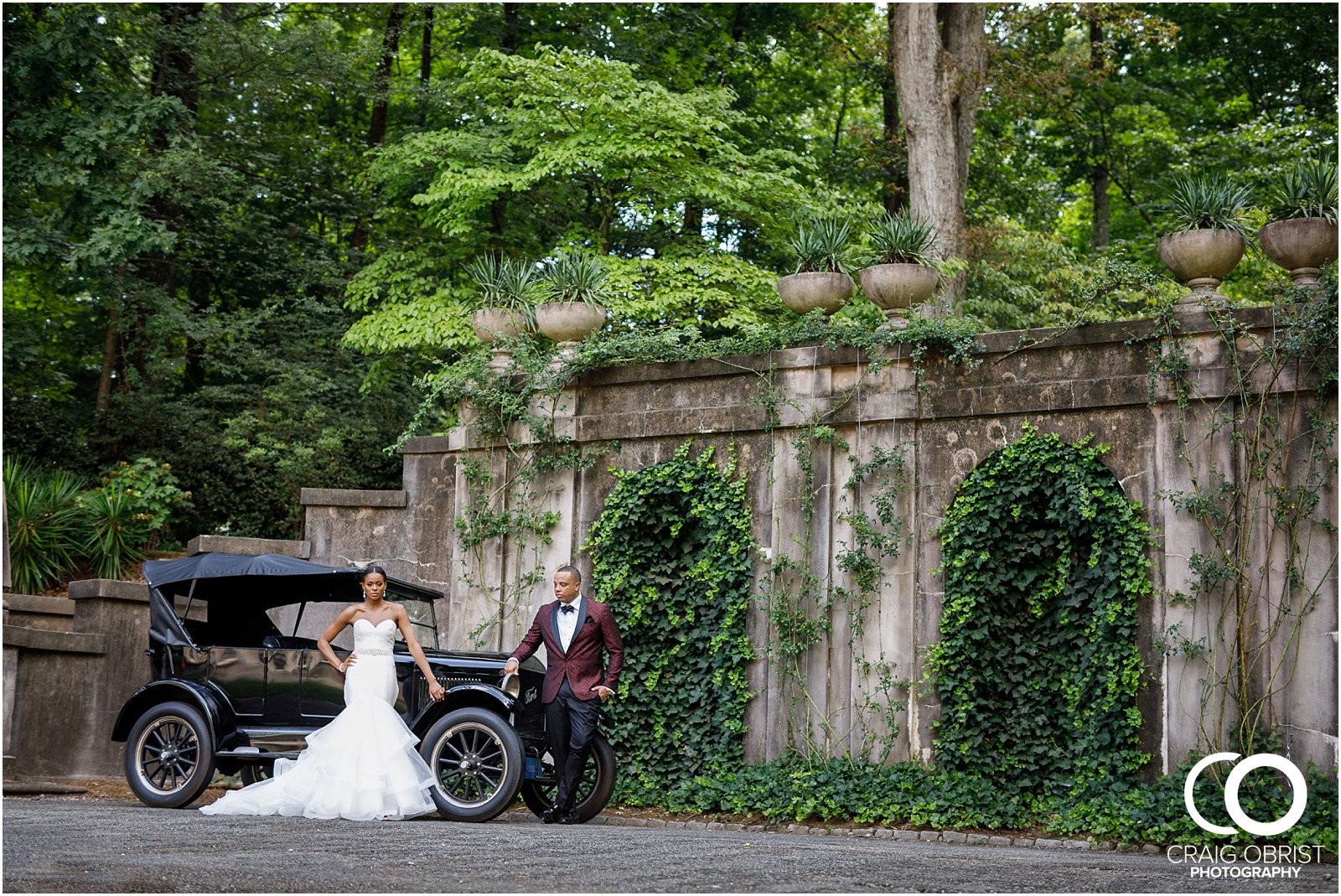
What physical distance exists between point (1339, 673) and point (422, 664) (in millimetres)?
5935

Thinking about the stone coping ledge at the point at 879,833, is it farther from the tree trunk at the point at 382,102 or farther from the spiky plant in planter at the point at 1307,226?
the tree trunk at the point at 382,102

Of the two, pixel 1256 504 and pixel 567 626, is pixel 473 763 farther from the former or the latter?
pixel 1256 504

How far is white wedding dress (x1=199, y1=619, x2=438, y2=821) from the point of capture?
793cm

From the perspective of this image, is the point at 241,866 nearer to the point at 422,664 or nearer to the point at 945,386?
the point at 422,664

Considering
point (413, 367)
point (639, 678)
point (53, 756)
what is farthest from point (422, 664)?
point (413, 367)

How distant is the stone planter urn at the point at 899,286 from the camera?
1004 centimetres

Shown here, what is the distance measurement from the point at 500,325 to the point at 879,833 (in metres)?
5.84

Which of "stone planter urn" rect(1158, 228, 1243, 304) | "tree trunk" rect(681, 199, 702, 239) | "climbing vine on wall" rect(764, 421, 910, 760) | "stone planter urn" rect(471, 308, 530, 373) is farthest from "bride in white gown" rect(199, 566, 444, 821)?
"tree trunk" rect(681, 199, 702, 239)

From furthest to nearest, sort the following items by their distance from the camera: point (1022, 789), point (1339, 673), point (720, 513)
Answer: point (720, 513) → point (1022, 789) → point (1339, 673)

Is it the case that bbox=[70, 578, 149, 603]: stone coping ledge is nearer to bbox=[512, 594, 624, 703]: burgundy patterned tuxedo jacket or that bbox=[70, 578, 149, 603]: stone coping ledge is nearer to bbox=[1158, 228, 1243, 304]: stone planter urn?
bbox=[512, 594, 624, 703]: burgundy patterned tuxedo jacket

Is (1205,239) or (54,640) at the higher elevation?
(1205,239)

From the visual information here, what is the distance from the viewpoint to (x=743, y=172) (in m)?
16.4

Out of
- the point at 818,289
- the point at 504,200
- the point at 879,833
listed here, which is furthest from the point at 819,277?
the point at 504,200

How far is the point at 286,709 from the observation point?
8953 mm
